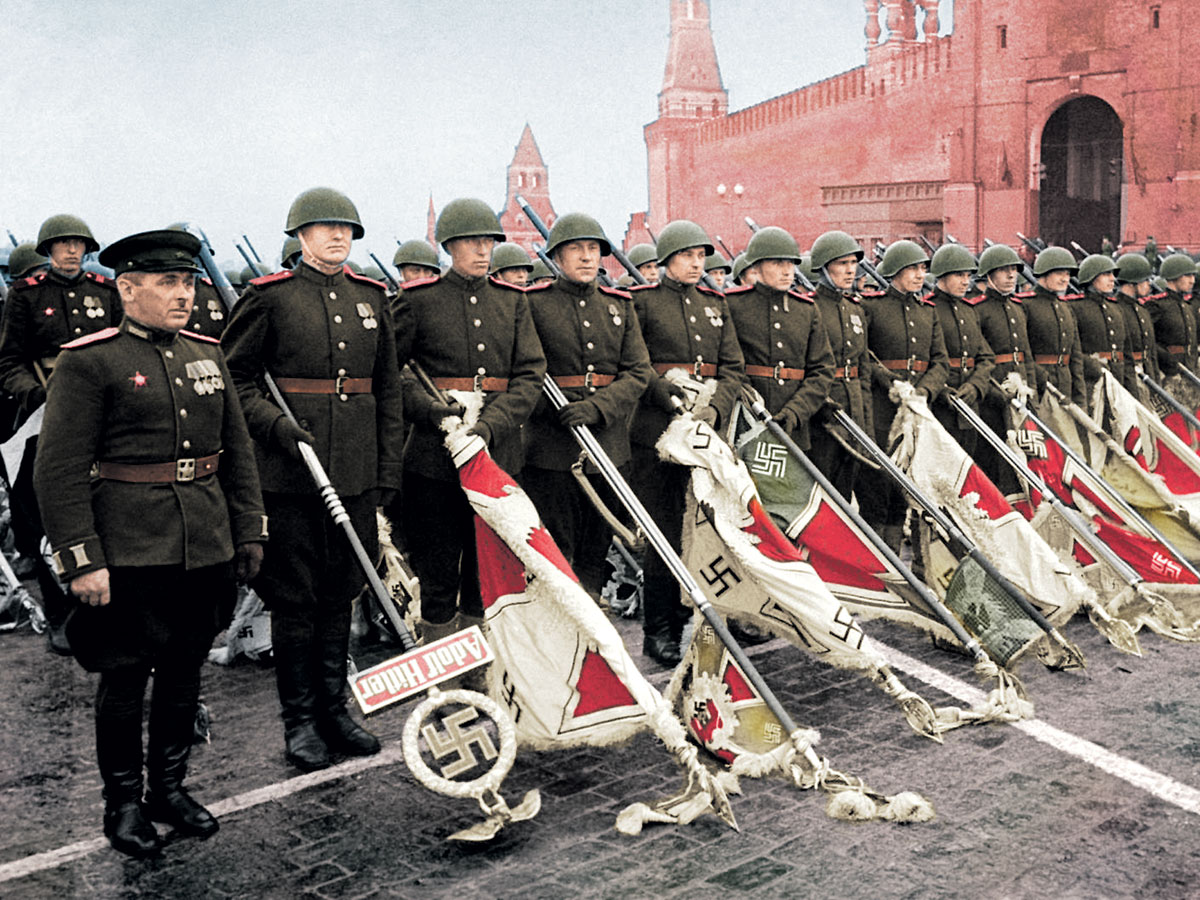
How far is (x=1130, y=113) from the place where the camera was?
29703 millimetres

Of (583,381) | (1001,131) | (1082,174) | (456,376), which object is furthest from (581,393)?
(1082,174)

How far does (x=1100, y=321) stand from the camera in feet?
31.2

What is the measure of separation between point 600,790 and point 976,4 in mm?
33078

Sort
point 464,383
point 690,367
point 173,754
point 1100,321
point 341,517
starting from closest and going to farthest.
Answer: point 173,754 → point 341,517 → point 464,383 → point 690,367 → point 1100,321

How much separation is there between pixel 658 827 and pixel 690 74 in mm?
60736

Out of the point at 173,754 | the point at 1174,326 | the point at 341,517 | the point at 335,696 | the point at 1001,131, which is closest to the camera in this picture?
the point at 173,754

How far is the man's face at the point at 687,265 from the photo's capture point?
253 inches

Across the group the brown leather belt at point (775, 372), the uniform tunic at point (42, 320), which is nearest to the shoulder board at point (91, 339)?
the uniform tunic at point (42, 320)

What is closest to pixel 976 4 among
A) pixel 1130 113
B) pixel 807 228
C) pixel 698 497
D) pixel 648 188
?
pixel 1130 113

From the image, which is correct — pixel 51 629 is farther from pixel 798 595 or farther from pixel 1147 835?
pixel 1147 835

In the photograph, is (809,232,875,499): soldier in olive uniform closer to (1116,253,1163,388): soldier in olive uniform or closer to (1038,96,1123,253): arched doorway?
(1116,253,1163,388): soldier in olive uniform

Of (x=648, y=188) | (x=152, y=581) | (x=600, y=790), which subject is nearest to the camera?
(x=152, y=581)

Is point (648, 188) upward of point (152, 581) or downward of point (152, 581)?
upward

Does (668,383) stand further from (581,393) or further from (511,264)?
(511,264)
